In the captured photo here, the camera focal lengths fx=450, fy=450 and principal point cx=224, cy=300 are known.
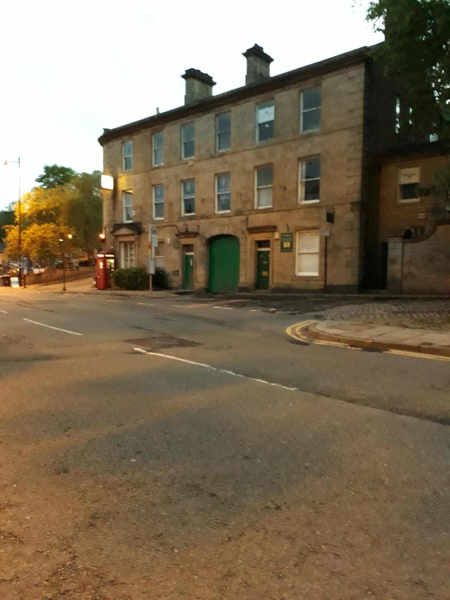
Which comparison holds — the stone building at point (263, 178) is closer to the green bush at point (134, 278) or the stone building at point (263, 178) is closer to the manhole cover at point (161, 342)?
the green bush at point (134, 278)

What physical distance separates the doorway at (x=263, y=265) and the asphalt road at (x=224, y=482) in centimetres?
1681

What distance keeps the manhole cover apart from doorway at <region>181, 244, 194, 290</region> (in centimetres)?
1724

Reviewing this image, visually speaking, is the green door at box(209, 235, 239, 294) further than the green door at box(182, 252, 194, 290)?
No

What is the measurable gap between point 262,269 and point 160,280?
7.21 meters

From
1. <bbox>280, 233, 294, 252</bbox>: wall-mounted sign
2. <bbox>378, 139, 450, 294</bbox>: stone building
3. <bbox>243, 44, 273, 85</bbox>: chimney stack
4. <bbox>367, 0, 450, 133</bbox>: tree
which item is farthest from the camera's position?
<bbox>243, 44, 273, 85</bbox>: chimney stack

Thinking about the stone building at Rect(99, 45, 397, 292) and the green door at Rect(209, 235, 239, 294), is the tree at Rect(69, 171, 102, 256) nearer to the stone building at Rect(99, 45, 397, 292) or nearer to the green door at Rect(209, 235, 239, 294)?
the stone building at Rect(99, 45, 397, 292)

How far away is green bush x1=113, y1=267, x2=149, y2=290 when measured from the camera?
91.0ft

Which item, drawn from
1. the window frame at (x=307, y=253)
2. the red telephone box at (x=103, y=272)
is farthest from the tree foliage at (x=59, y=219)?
the window frame at (x=307, y=253)

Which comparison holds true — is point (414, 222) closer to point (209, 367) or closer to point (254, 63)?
point (254, 63)

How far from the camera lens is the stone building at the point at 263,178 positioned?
67.2 feet

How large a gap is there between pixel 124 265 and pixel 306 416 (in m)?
27.5

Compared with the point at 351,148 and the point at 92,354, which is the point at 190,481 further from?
the point at 351,148

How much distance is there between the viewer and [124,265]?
1218 inches

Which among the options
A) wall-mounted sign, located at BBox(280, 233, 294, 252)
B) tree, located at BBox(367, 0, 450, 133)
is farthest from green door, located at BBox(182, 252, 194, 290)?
tree, located at BBox(367, 0, 450, 133)
